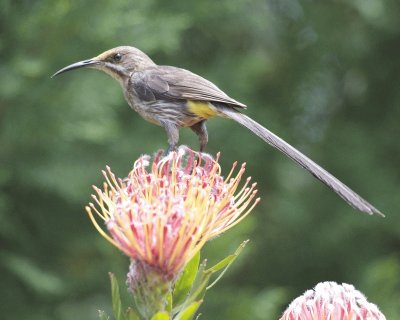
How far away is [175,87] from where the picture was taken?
10.1ft

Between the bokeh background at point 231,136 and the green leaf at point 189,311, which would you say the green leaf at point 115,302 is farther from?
the bokeh background at point 231,136

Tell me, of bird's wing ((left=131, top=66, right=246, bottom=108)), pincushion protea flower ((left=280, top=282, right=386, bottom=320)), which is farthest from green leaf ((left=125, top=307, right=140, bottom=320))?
bird's wing ((left=131, top=66, right=246, bottom=108))

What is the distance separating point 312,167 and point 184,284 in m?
0.50

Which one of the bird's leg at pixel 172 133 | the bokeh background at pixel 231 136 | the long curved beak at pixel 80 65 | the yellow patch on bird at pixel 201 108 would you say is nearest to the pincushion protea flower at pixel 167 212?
the bird's leg at pixel 172 133

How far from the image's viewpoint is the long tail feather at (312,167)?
219 cm

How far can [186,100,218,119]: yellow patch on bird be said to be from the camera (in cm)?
302

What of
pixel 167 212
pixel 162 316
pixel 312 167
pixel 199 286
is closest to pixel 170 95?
pixel 312 167

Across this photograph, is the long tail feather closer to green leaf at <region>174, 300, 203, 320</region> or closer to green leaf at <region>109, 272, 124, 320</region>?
green leaf at <region>174, 300, 203, 320</region>

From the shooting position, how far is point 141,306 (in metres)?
2.21

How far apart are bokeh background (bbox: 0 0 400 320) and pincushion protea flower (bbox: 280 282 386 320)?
11.9ft

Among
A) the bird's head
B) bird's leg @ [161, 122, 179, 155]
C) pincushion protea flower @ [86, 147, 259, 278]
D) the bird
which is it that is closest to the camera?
pincushion protea flower @ [86, 147, 259, 278]

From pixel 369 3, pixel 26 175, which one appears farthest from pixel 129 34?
pixel 369 3

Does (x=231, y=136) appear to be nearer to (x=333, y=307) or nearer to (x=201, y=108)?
(x=201, y=108)

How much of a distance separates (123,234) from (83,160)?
5260 millimetres
